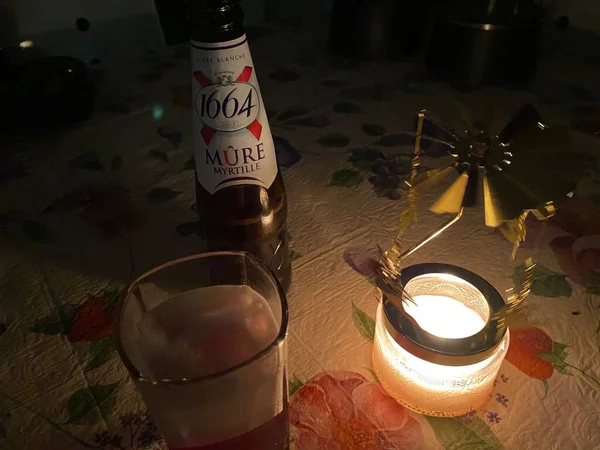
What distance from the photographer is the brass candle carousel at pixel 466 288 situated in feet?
0.93

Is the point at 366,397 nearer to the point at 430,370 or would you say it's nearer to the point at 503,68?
the point at 430,370

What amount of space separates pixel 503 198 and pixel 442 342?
3.5 inches

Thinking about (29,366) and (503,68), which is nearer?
(29,366)

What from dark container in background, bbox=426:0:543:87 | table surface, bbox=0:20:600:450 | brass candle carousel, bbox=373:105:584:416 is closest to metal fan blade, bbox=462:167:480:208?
brass candle carousel, bbox=373:105:584:416

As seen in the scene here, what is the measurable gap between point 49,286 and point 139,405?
151 mm

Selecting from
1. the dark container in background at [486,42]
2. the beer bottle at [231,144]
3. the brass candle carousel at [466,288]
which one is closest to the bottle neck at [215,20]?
the beer bottle at [231,144]

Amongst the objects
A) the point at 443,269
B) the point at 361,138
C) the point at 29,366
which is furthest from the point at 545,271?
the point at 29,366

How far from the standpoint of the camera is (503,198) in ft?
0.94

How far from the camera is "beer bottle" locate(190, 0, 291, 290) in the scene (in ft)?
1.14

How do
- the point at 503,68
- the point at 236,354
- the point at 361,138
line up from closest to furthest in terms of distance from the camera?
the point at 236,354, the point at 361,138, the point at 503,68

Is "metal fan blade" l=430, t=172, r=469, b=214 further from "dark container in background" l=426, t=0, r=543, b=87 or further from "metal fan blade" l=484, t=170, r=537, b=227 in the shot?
"dark container in background" l=426, t=0, r=543, b=87

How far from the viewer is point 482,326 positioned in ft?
1.13

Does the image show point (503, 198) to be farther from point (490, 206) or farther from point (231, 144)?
point (231, 144)

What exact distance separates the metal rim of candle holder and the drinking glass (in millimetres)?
80
